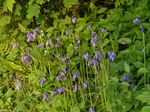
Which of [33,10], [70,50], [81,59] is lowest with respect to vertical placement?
[81,59]

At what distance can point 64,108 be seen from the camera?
2783 millimetres

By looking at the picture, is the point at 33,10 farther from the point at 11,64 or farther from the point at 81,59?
the point at 11,64

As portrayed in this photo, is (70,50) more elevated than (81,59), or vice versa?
(70,50)

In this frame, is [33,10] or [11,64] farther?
[11,64]

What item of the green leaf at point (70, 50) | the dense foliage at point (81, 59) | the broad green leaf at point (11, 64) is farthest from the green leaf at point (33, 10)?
the broad green leaf at point (11, 64)

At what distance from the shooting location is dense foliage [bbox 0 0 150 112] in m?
2.27

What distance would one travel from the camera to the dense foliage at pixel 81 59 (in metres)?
2.27

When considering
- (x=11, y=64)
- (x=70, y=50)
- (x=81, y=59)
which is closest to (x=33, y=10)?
(x=70, y=50)

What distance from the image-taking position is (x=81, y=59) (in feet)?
8.84

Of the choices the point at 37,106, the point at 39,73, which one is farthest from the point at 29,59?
the point at 37,106

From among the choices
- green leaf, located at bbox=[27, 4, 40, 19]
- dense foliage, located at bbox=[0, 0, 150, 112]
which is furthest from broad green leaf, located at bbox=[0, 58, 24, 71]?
green leaf, located at bbox=[27, 4, 40, 19]

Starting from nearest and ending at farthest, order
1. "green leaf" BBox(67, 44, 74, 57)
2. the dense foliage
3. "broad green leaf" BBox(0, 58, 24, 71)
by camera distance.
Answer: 1. the dense foliage
2. "green leaf" BBox(67, 44, 74, 57)
3. "broad green leaf" BBox(0, 58, 24, 71)

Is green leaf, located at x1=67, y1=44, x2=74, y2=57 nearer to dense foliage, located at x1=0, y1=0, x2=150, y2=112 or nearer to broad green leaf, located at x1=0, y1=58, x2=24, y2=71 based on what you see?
dense foliage, located at x1=0, y1=0, x2=150, y2=112

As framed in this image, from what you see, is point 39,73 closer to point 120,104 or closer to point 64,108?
point 64,108
